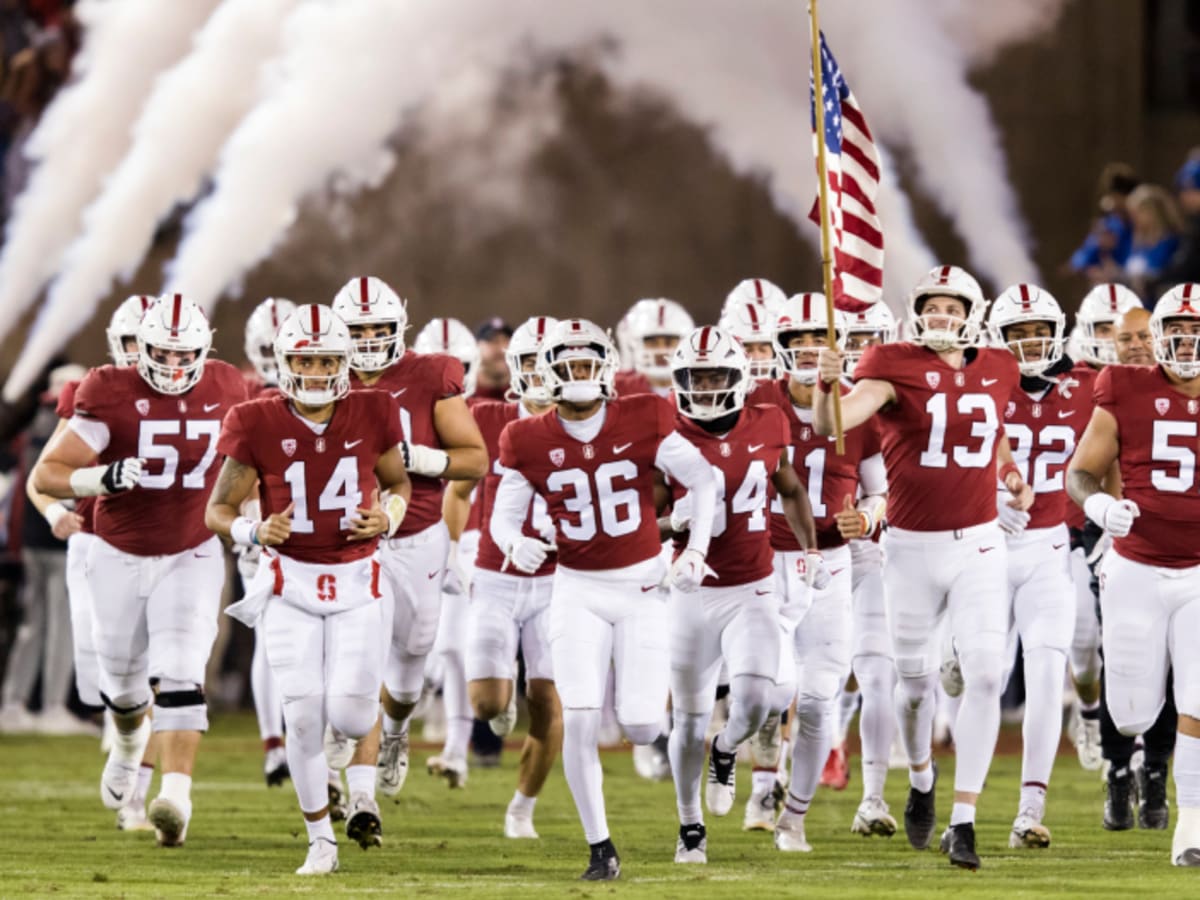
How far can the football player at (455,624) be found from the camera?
34.7 feet

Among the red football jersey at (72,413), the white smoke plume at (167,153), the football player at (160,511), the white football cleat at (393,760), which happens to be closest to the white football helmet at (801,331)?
the football player at (160,511)

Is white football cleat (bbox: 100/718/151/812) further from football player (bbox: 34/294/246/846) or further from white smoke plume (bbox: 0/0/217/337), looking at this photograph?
white smoke plume (bbox: 0/0/217/337)

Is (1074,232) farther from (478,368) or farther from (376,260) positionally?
(478,368)

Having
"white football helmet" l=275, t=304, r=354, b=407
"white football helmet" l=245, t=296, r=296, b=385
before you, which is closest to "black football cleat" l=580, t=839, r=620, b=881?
"white football helmet" l=275, t=304, r=354, b=407

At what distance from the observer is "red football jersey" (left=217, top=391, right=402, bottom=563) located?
24.5ft

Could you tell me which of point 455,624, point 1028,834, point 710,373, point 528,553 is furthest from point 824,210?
point 455,624

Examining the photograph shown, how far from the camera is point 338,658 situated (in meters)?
7.45

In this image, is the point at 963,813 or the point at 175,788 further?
the point at 175,788

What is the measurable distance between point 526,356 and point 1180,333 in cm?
261

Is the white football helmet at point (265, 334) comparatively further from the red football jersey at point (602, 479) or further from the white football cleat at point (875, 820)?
the white football cleat at point (875, 820)

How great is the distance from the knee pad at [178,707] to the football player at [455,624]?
6.64 ft

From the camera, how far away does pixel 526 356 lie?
29.8 ft

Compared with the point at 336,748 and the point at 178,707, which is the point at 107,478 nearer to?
the point at 178,707

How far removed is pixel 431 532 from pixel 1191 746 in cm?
308
